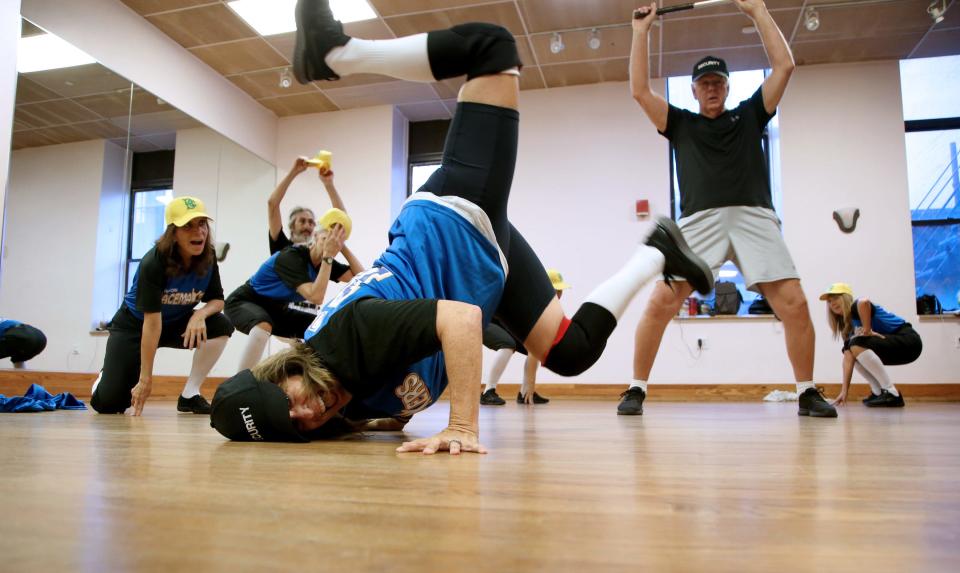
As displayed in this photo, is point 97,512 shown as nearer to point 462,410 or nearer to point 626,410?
point 462,410

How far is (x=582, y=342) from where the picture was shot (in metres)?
1.73

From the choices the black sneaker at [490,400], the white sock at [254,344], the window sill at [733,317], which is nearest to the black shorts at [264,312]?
the white sock at [254,344]

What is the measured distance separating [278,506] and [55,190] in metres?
4.89

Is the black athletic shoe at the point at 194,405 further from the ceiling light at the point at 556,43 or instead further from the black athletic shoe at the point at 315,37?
the ceiling light at the point at 556,43

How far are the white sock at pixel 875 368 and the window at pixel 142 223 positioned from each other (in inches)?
212

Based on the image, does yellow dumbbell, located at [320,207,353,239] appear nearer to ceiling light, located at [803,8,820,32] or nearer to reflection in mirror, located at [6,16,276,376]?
reflection in mirror, located at [6,16,276,376]

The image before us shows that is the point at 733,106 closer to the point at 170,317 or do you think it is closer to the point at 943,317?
the point at 943,317

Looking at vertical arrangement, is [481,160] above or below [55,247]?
below

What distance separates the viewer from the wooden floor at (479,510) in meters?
0.45

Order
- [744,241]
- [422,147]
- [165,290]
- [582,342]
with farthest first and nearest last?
[422,147] → [165,290] → [744,241] → [582,342]

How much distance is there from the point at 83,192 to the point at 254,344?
251 cm

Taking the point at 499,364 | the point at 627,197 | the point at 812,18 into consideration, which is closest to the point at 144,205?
the point at 499,364

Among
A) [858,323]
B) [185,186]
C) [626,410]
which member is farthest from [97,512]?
[185,186]

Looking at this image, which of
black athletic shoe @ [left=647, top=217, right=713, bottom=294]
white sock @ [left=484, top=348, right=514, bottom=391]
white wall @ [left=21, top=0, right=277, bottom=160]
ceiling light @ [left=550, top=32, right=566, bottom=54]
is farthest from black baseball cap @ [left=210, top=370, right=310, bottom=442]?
ceiling light @ [left=550, top=32, right=566, bottom=54]
